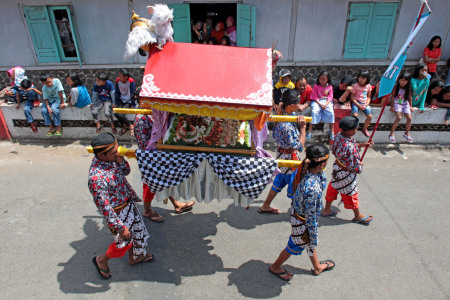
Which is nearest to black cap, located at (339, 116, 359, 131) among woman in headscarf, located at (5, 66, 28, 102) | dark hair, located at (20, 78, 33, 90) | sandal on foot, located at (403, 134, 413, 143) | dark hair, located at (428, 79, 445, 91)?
sandal on foot, located at (403, 134, 413, 143)

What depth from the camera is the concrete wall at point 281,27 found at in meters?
7.44

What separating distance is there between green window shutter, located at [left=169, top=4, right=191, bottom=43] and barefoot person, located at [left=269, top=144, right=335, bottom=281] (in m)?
6.11

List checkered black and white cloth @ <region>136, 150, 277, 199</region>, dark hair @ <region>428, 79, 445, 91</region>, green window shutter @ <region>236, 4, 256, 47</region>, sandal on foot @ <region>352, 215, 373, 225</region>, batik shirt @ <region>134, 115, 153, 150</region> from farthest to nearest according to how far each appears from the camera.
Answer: green window shutter @ <region>236, 4, 256, 47</region>, dark hair @ <region>428, 79, 445, 91</region>, sandal on foot @ <region>352, 215, 373, 225</region>, batik shirt @ <region>134, 115, 153, 150</region>, checkered black and white cloth @ <region>136, 150, 277, 199</region>

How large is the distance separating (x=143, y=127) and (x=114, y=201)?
124 centimetres

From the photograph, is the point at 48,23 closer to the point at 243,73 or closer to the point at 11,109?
the point at 11,109

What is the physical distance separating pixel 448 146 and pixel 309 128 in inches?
124

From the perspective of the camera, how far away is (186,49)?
3.25 meters

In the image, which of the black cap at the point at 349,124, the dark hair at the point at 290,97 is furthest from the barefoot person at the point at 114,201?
the black cap at the point at 349,124

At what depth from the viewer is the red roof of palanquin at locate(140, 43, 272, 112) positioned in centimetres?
277

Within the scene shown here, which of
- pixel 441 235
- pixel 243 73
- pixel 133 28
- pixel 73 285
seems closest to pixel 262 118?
pixel 243 73

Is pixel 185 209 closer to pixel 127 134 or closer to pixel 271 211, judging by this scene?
pixel 271 211

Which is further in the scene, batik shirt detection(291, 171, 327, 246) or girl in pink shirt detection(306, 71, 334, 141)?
girl in pink shirt detection(306, 71, 334, 141)

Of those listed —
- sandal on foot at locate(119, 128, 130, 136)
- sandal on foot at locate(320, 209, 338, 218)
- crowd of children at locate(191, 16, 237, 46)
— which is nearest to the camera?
sandal on foot at locate(320, 209, 338, 218)

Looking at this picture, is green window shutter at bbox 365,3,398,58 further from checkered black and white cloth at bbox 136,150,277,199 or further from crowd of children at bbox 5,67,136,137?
checkered black and white cloth at bbox 136,150,277,199
